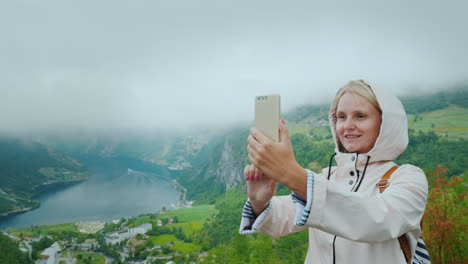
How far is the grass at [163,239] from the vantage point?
164 ft

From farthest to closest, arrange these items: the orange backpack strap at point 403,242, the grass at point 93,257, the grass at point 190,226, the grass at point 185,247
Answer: the grass at point 190,226 < the grass at point 93,257 < the grass at point 185,247 < the orange backpack strap at point 403,242

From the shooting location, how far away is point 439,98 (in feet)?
185

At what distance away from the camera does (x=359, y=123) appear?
140 centimetres

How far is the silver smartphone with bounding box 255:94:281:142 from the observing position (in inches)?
40.4

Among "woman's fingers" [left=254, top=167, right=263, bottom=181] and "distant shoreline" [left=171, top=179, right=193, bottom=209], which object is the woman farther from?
"distant shoreline" [left=171, top=179, right=193, bottom=209]

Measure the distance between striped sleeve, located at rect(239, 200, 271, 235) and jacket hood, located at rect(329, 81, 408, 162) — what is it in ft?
2.24

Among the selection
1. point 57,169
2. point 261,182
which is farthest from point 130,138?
point 261,182

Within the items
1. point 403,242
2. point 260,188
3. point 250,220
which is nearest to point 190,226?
point 250,220

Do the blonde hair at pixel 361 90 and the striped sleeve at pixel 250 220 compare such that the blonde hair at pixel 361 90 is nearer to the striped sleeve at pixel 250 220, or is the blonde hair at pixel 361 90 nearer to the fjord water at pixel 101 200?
the striped sleeve at pixel 250 220

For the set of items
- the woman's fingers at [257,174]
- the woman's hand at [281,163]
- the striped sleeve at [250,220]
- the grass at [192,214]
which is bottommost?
the grass at [192,214]

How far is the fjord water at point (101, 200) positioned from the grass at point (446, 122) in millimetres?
71459

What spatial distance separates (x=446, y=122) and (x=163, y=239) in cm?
6072

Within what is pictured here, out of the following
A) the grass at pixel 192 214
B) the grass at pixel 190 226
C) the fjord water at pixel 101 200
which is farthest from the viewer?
the fjord water at pixel 101 200

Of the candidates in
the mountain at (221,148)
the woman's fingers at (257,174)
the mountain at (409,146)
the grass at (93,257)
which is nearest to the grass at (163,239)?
the grass at (93,257)
